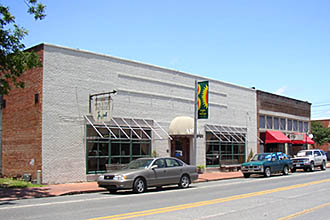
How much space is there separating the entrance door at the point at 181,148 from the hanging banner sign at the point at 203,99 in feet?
9.22

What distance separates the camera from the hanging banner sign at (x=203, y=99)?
24.5m

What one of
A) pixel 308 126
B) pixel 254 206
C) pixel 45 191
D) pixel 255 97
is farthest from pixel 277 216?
pixel 308 126

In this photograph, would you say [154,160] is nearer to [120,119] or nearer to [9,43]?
[120,119]

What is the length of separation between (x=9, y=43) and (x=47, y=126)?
4.45 meters

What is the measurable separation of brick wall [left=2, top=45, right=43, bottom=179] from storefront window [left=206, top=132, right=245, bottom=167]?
13.6m

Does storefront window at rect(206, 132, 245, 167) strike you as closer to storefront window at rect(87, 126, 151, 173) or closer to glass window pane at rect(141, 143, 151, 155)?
glass window pane at rect(141, 143, 151, 155)

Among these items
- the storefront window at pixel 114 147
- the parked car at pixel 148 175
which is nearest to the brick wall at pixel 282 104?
the storefront window at pixel 114 147

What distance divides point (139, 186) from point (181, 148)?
37.6 ft

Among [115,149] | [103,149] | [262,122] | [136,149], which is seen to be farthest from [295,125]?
[103,149]

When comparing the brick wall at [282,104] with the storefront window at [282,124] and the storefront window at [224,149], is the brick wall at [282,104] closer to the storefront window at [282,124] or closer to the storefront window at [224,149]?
the storefront window at [282,124]

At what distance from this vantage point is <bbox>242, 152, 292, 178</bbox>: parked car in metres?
24.2

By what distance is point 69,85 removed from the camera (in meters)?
20.1

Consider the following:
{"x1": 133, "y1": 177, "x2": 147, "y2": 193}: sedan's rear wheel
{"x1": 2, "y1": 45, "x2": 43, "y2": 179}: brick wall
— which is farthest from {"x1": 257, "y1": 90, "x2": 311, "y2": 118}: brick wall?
{"x1": 2, "y1": 45, "x2": 43, "y2": 179}: brick wall

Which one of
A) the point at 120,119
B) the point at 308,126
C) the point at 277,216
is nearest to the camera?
the point at 277,216
